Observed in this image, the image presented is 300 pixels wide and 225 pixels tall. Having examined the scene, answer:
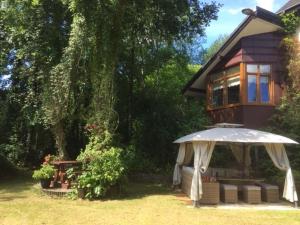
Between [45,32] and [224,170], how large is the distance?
8.72 meters

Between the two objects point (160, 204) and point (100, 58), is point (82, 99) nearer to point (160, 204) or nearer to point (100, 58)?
point (100, 58)

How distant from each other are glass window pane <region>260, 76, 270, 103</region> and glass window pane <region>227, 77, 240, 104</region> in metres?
0.98

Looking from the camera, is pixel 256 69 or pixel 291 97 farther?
pixel 256 69

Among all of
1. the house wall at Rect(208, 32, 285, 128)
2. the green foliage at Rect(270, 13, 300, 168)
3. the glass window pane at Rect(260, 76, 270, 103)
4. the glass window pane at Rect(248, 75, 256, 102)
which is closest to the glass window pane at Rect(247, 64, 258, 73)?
the house wall at Rect(208, 32, 285, 128)

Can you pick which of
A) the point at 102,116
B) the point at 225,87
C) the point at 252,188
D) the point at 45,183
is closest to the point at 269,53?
the point at 225,87

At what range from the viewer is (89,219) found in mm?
9836

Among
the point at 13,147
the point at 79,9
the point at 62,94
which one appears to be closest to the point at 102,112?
the point at 62,94

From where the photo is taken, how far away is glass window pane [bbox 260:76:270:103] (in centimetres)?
1762

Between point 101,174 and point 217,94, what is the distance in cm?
920

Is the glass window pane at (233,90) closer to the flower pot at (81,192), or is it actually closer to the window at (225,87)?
the window at (225,87)

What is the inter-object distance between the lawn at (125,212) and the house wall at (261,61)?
5739 millimetres

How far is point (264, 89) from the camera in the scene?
17703 mm

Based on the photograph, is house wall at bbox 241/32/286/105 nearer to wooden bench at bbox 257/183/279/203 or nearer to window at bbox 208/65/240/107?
window at bbox 208/65/240/107

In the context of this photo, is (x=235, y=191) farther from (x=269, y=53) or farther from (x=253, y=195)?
(x=269, y=53)
